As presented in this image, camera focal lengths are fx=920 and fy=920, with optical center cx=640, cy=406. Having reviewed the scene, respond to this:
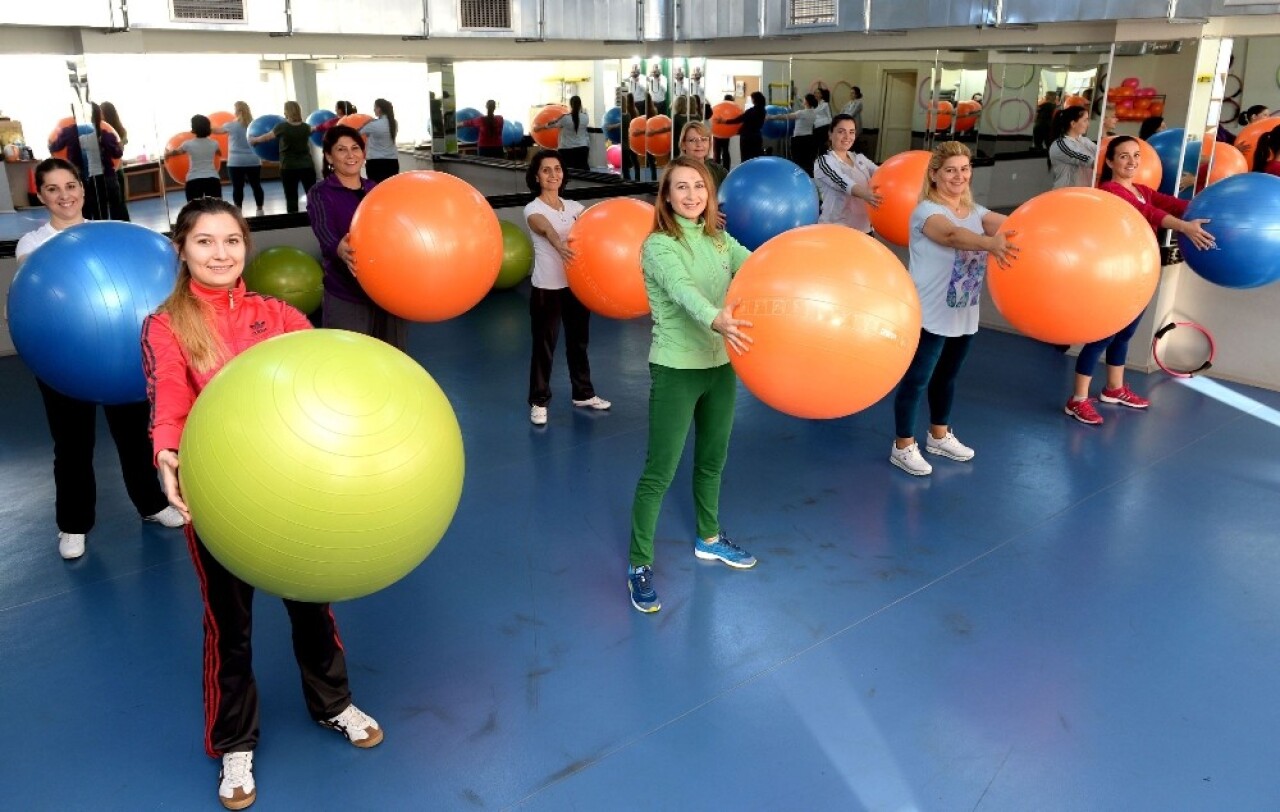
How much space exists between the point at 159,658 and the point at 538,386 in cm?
235

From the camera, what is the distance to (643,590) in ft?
10.1

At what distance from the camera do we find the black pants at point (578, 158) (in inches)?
336

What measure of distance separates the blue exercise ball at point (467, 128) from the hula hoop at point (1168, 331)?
17.3 feet

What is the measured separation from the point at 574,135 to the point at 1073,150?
14.4 feet

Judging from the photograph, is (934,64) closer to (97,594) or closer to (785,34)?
(785,34)

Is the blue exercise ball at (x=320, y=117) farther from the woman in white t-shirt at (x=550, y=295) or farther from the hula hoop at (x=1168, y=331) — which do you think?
the hula hoop at (x=1168, y=331)

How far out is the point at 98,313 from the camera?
2.92 m

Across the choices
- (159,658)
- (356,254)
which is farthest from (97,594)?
(356,254)

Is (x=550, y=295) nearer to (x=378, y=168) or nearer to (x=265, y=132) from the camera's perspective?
(x=378, y=168)

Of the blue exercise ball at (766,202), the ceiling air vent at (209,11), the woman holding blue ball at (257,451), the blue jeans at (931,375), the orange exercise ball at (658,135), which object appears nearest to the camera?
the woman holding blue ball at (257,451)

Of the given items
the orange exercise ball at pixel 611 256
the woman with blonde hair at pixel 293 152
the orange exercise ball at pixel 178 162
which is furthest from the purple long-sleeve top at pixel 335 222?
the woman with blonde hair at pixel 293 152

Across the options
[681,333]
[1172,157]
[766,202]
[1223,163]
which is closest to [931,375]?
[766,202]

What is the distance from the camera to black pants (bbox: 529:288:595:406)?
4.66m

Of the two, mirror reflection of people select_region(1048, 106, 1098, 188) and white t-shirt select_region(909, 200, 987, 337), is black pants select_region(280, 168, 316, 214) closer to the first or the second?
white t-shirt select_region(909, 200, 987, 337)
